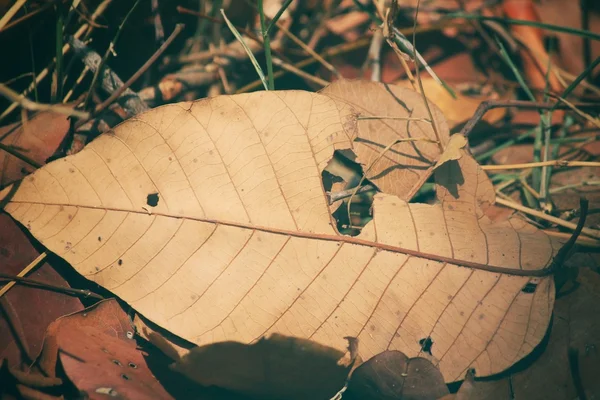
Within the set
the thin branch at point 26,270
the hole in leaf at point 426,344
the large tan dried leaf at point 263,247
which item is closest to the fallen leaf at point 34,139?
the large tan dried leaf at point 263,247

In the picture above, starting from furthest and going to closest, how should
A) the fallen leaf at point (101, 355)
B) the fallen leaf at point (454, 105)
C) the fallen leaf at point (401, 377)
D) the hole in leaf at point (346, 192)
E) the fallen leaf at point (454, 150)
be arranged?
the fallen leaf at point (454, 105) < the hole in leaf at point (346, 192) < the fallen leaf at point (454, 150) < the fallen leaf at point (401, 377) < the fallen leaf at point (101, 355)

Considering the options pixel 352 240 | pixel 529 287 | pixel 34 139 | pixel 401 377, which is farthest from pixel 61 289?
pixel 529 287

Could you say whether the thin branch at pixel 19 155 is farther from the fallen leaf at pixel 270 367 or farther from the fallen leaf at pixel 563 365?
the fallen leaf at pixel 563 365

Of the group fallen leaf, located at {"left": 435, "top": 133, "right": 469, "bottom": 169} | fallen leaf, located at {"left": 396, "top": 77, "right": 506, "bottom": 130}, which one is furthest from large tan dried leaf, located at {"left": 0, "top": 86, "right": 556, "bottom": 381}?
fallen leaf, located at {"left": 396, "top": 77, "right": 506, "bottom": 130}

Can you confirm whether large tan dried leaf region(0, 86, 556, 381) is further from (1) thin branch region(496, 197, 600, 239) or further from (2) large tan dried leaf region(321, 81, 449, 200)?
(1) thin branch region(496, 197, 600, 239)

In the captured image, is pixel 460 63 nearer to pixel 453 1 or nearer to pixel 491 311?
pixel 453 1

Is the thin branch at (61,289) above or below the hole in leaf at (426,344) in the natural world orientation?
above
